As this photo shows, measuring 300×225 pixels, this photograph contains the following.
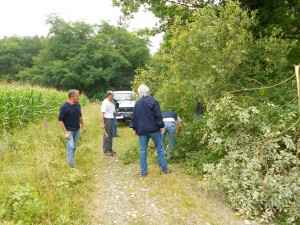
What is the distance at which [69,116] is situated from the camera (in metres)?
5.41

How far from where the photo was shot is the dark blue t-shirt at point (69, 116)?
5340mm

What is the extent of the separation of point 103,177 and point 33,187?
1.82 m

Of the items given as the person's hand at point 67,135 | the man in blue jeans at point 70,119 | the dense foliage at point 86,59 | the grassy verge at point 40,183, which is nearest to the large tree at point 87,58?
the dense foliage at point 86,59

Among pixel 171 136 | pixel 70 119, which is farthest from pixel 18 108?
pixel 171 136

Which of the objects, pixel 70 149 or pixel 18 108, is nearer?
pixel 70 149

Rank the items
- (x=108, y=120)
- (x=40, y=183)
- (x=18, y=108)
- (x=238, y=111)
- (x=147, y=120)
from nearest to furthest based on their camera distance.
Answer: (x=40, y=183)
(x=238, y=111)
(x=147, y=120)
(x=108, y=120)
(x=18, y=108)

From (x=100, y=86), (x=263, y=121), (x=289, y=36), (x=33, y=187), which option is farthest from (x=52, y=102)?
(x=100, y=86)

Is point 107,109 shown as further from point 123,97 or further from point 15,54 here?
point 15,54

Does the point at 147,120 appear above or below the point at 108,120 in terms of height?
above

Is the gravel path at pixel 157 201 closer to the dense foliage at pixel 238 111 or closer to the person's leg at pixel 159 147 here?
the person's leg at pixel 159 147

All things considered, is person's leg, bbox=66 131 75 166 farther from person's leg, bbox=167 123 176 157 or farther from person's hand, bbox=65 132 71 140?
person's leg, bbox=167 123 176 157

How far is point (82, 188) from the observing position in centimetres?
470

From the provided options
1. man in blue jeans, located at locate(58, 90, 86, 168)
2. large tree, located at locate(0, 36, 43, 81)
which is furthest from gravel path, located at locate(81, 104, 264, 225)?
large tree, located at locate(0, 36, 43, 81)

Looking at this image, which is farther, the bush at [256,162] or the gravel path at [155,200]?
Answer: the bush at [256,162]
